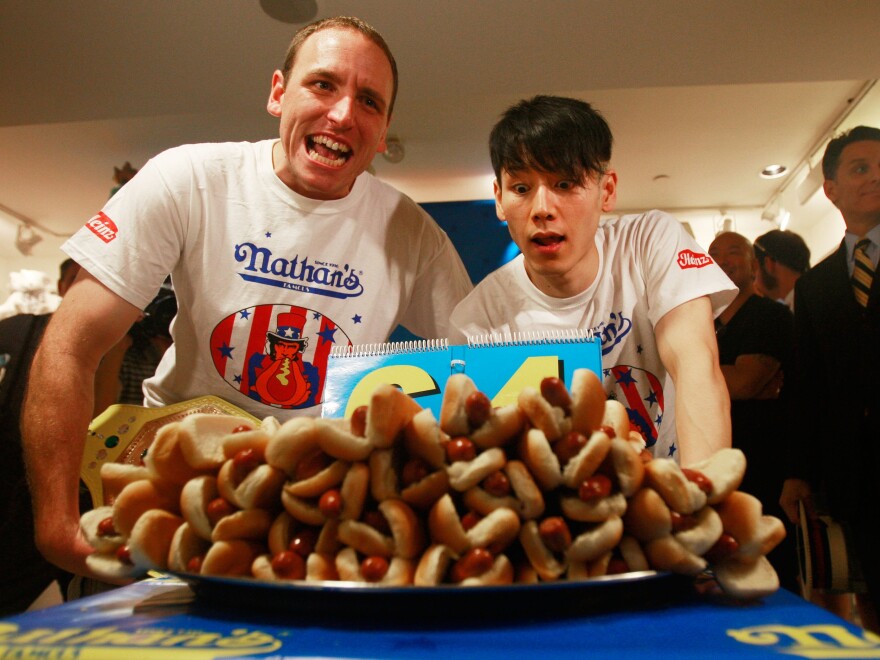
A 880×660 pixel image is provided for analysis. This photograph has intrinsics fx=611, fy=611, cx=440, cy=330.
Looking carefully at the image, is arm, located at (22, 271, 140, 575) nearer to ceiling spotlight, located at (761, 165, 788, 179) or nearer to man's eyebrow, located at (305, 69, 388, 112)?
man's eyebrow, located at (305, 69, 388, 112)

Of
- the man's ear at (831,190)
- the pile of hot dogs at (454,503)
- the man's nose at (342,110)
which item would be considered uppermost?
the man's ear at (831,190)

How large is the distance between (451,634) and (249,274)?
1.02 meters

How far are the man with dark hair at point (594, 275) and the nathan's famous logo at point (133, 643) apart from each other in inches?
32.8

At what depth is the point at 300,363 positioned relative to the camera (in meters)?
1.30

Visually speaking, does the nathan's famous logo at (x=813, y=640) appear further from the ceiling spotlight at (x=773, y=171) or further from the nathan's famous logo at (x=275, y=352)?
the ceiling spotlight at (x=773, y=171)

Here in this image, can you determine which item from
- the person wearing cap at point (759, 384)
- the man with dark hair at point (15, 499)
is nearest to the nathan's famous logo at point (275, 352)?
the man with dark hair at point (15, 499)

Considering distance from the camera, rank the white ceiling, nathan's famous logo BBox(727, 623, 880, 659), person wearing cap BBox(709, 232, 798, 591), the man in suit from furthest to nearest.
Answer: the white ceiling, person wearing cap BBox(709, 232, 798, 591), the man in suit, nathan's famous logo BBox(727, 623, 880, 659)

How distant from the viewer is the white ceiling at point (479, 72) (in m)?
2.26

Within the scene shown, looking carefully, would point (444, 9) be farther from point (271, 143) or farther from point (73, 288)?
point (73, 288)

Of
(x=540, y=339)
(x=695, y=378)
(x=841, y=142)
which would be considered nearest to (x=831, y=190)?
(x=841, y=142)

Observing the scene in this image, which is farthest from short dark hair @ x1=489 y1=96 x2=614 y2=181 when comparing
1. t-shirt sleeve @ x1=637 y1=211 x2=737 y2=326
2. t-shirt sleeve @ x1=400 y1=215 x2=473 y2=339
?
t-shirt sleeve @ x1=400 y1=215 x2=473 y2=339

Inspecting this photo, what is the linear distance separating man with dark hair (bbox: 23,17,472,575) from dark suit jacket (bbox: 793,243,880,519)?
135cm

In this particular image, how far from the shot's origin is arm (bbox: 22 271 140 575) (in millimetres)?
987

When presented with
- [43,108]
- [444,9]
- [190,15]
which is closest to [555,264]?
[444,9]
